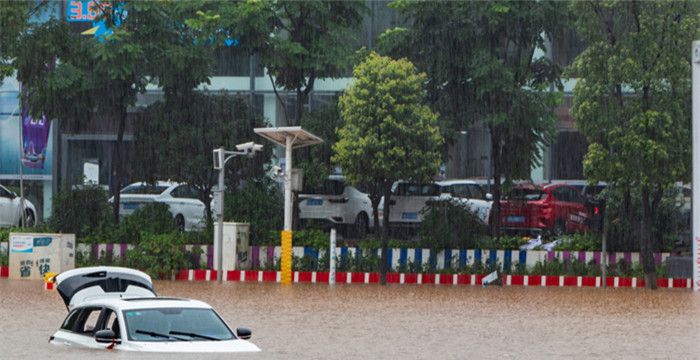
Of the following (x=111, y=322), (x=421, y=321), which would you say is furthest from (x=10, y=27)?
(x=111, y=322)

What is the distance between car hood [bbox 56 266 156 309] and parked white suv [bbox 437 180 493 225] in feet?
68.1

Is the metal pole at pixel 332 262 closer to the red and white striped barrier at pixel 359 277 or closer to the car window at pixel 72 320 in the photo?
the red and white striped barrier at pixel 359 277

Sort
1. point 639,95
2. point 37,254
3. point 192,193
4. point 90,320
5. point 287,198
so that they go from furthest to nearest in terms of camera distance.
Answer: point 192,193, point 37,254, point 287,198, point 639,95, point 90,320

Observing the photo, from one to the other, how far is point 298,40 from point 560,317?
15.7 metres

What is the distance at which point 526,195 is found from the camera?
4112cm

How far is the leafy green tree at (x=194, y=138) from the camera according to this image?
40500 mm

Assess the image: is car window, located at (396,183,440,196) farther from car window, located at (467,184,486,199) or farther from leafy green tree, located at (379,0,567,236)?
leafy green tree, located at (379,0,567,236)

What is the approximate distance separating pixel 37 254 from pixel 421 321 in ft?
49.1

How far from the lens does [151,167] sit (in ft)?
136

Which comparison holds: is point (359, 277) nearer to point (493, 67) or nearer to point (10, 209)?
point (493, 67)

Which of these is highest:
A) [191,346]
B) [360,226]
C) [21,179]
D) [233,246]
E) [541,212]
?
[21,179]

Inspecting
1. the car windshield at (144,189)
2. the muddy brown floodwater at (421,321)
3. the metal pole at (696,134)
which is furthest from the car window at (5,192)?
the metal pole at (696,134)

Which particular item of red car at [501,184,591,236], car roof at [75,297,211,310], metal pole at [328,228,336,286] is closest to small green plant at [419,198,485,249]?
red car at [501,184,591,236]

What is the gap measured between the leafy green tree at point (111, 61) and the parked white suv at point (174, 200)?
2306mm
